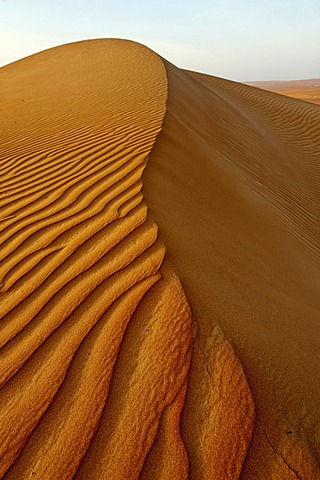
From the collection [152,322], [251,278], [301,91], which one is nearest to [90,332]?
[152,322]

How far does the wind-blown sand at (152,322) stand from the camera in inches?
53.0

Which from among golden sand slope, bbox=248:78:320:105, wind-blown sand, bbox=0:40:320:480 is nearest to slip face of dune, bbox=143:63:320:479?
wind-blown sand, bbox=0:40:320:480

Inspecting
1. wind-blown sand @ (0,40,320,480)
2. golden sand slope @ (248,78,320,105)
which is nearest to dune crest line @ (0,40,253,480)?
wind-blown sand @ (0,40,320,480)

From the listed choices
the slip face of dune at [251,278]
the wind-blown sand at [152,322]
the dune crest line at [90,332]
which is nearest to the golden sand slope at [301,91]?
the slip face of dune at [251,278]

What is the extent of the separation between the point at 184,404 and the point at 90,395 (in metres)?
0.36

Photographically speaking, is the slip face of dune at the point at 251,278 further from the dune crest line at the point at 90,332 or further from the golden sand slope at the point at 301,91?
the golden sand slope at the point at 301,91

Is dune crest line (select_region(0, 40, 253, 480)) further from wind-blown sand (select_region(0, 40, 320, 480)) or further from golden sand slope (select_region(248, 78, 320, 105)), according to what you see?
golden sand slope (select_region(248, 78, 320, 105))

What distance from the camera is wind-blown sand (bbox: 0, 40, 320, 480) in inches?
53.0

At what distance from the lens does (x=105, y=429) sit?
139cm

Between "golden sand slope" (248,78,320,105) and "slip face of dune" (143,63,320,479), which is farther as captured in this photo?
"golden sand slope" (248,78,320,105)

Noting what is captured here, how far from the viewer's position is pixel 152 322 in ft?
5.85

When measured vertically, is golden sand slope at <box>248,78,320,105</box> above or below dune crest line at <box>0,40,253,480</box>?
above

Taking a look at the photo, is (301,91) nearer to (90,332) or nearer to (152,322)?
(152,322)

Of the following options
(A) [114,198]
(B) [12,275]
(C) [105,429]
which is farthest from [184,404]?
(A) [114,198]
